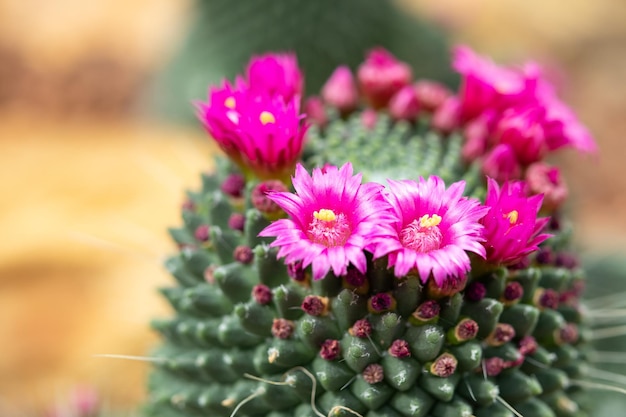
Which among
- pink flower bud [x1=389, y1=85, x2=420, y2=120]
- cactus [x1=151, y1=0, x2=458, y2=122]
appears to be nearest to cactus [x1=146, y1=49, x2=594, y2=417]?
pink flower bud [x1=389, y1=85, x2=420, y2=120]

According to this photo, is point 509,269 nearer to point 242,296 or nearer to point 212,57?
point 242,296

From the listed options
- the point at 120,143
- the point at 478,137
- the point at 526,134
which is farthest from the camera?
the point at 120,143

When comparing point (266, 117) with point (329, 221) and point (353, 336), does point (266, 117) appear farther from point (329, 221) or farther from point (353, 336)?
point (353, 336)

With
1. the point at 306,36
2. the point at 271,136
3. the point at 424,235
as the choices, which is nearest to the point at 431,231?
the point at 424,235

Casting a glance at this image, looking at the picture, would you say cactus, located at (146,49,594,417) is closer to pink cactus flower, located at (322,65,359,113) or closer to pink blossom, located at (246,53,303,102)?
pink blossom, located at (246,53,303,102)

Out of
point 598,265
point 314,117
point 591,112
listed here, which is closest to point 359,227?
point 314,117

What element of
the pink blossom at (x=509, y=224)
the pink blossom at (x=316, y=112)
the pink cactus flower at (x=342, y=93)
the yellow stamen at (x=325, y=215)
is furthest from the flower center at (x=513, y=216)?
the pink cactus flower at (x=342, y=93)

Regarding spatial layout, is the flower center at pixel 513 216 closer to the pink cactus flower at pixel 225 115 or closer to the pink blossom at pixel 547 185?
the pink blossom at pixel 547 185
